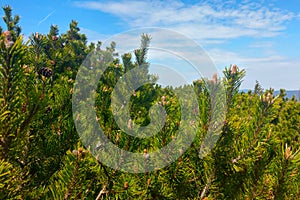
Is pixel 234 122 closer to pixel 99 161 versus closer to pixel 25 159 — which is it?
pixel 99 161

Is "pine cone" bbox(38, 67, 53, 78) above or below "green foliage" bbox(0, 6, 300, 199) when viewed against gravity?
above

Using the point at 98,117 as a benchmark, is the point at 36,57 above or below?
above

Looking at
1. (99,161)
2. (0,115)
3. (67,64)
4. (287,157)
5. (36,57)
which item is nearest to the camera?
(0,115)

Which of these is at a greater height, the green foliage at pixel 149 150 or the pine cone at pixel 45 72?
the pine cone at pixel 45 72

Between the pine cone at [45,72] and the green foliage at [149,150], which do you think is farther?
the pine cone at [45,72]

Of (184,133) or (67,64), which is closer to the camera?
(184,133)

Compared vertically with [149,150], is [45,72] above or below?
above

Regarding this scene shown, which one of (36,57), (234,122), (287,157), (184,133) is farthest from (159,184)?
(36,57)

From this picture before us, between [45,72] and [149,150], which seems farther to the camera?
[45,72]

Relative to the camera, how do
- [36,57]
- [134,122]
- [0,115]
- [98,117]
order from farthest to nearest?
[36,57] < [98,117] < [134,122] < [0,115]

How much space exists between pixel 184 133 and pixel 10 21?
7170 millimetres

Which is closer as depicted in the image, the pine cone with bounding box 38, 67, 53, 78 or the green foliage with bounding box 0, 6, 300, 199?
the green foliage with bounding box 0, 6, 300, 199

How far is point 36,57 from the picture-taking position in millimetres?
3178

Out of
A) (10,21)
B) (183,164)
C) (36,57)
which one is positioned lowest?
(183,164)
